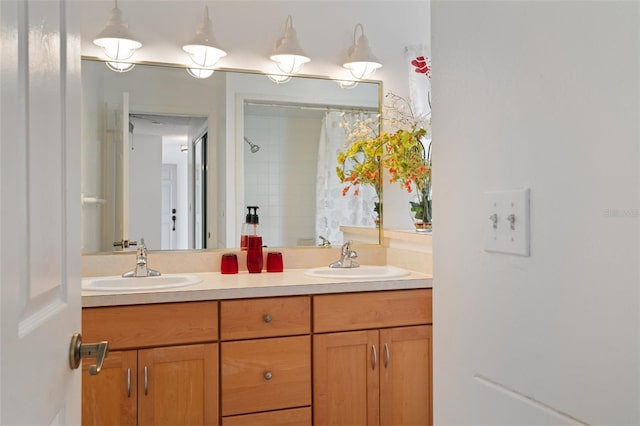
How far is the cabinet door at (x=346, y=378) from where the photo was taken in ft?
6.61

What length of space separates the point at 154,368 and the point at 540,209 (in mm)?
1557

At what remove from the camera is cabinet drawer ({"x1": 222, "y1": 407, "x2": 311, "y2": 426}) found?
191 cm

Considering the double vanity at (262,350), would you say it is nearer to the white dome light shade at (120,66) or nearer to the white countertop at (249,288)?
the white countertop at (249,288)

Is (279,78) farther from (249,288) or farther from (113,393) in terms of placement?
(113,393)

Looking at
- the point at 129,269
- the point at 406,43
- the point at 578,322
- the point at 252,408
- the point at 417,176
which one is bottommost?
the point at 252,408

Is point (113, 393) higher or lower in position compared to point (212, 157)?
lower

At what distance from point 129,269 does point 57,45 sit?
5.52ft

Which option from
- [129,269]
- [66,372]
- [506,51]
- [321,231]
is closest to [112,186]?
[129,269]

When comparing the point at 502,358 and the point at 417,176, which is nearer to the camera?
the point at 502,358

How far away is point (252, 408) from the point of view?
1925 millimetres

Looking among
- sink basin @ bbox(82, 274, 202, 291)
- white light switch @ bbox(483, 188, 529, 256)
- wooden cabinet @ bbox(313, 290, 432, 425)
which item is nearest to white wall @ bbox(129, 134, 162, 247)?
sink basin @ bbox(82, 274, 202, 291)

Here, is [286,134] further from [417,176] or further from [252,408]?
[252,408]

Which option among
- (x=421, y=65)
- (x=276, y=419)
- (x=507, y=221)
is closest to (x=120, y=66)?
(x=421, y=65)

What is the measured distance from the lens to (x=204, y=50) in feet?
7.91
